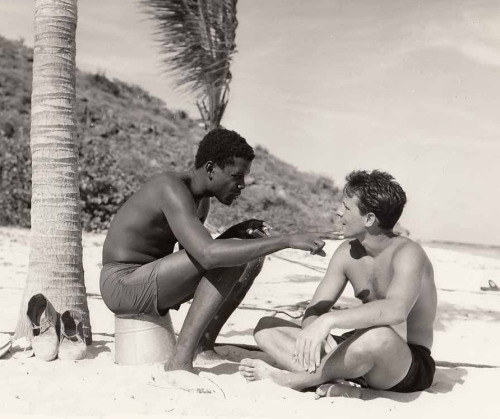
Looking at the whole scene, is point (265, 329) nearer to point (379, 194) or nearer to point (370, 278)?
point (370, 278)

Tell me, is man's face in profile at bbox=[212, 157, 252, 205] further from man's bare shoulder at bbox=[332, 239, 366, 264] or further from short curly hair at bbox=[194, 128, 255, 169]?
man's bare shoulder at bbox=[332, 239, 366, 264]

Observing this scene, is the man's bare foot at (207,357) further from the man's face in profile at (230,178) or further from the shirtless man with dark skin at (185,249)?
the man's face in profile at (230,178)

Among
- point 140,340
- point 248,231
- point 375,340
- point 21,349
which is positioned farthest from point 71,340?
point 375,340

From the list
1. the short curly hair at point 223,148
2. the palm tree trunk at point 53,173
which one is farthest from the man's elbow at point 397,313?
the palm tree trunk at point 53,173

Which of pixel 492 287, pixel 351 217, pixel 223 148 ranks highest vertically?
pixel 223 148

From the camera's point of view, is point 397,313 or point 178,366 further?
point 178,366

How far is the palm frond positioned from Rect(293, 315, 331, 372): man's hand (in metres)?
5.41

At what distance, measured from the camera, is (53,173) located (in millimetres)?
4254

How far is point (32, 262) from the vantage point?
169 inches

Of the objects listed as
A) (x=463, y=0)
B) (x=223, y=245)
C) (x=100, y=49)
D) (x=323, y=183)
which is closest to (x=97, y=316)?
(x=223, y=245)

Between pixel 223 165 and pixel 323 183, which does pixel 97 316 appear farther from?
pixel 323 183

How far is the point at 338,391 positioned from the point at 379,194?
1.01m

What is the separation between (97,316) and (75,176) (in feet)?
5.12

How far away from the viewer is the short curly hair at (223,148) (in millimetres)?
3656
